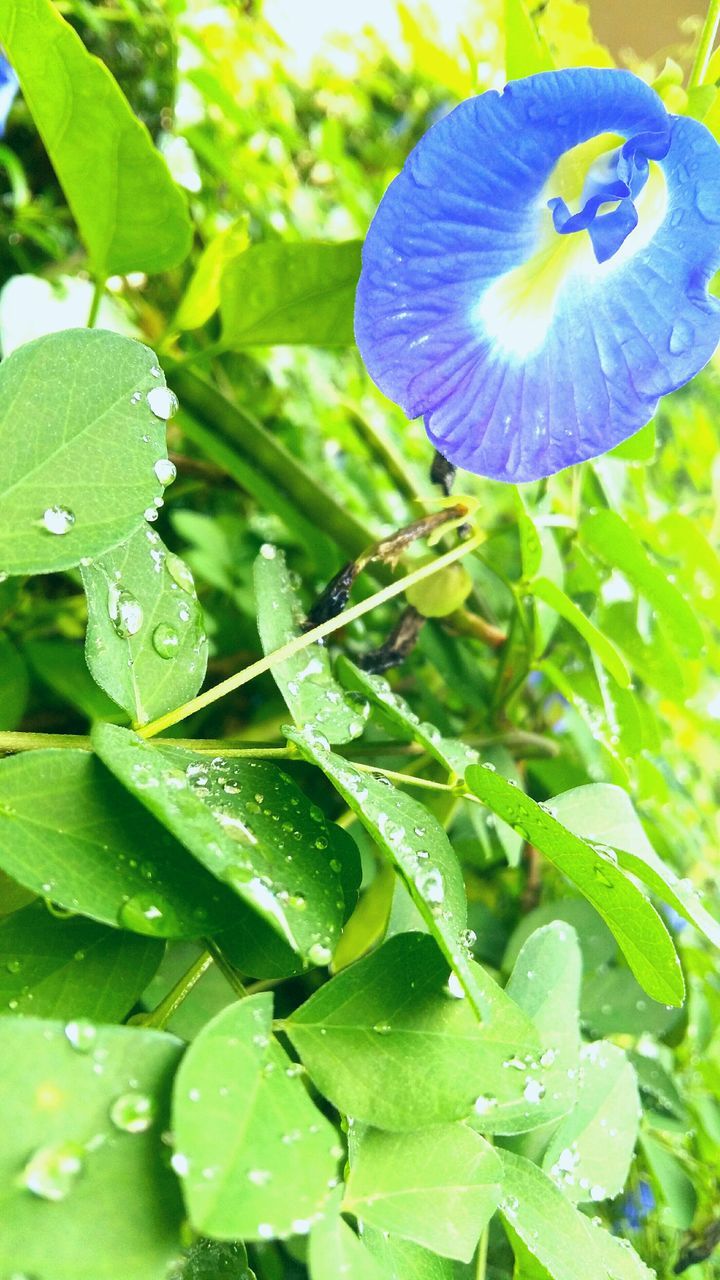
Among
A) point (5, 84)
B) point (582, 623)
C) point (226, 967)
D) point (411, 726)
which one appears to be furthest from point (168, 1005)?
point (5, 84)

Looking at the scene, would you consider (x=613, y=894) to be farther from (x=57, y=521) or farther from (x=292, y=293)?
(x=292, y=293)

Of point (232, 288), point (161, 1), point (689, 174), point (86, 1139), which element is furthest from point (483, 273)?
point (161, 1)

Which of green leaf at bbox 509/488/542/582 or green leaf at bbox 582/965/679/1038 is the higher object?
green leaf at bbox 509/488/542/582

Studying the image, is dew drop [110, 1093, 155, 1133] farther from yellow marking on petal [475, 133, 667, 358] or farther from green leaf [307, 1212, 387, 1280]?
yellow marking on petal [475, 133, 667, 358]

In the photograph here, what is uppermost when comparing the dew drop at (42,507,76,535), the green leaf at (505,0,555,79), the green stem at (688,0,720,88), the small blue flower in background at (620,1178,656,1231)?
the green leaf at (505,0,555,79)

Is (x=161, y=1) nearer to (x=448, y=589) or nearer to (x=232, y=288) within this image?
(x=232, y=288)

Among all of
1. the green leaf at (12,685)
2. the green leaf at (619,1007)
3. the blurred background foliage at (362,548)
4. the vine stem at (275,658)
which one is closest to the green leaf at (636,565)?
the blurred background foliage at (362,548)

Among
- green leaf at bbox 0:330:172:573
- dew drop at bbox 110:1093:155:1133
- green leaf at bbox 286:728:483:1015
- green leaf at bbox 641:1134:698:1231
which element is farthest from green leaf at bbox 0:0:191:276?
green leaf at bbox 641:1134:698:1231

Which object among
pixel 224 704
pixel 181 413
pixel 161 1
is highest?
pixel 161 1
